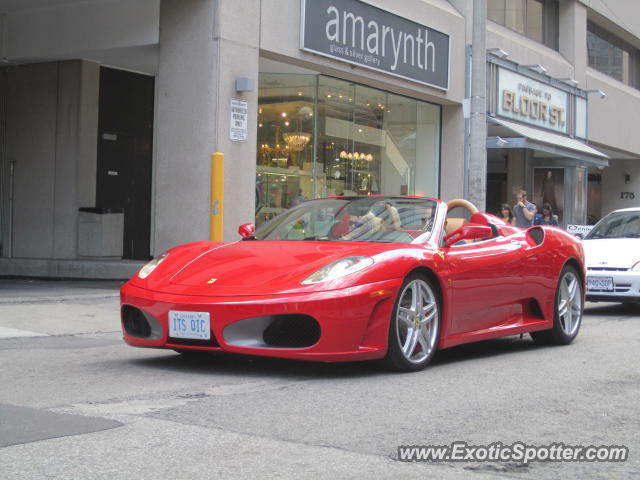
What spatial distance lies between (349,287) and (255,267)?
70 cm

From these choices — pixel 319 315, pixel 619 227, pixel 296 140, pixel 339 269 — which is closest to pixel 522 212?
pixel 296 140

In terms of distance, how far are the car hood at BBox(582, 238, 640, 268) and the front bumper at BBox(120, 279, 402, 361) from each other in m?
6.57

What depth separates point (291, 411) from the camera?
184 inches

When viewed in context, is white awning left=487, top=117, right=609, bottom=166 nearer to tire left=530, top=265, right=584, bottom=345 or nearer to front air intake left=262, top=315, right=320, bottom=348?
tire left=530, top=265, right=584, bottom=345

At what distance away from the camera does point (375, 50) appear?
16500 millimetres

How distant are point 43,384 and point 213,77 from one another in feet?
27.1

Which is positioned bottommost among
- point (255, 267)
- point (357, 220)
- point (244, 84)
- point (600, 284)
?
point (600, 284)

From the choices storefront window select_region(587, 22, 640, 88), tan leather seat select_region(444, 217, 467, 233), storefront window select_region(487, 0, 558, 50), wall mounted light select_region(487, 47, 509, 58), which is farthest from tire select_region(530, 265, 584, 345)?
storefront window select_region(587, 22, 640, 88)

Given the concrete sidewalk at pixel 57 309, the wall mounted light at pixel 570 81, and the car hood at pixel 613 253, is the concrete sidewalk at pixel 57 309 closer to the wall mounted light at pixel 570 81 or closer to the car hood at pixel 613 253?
the car hood at pixel 613 253

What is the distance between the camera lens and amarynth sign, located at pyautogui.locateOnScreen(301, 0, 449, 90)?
1498 centimetres

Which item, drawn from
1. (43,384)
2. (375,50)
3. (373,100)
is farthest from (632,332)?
(373,100)

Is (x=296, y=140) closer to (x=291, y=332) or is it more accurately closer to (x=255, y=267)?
(x=255, y=267)

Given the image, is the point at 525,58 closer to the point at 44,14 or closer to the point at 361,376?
the point at 44,14

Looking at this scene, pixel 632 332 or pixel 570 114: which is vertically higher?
pixel 570 114
